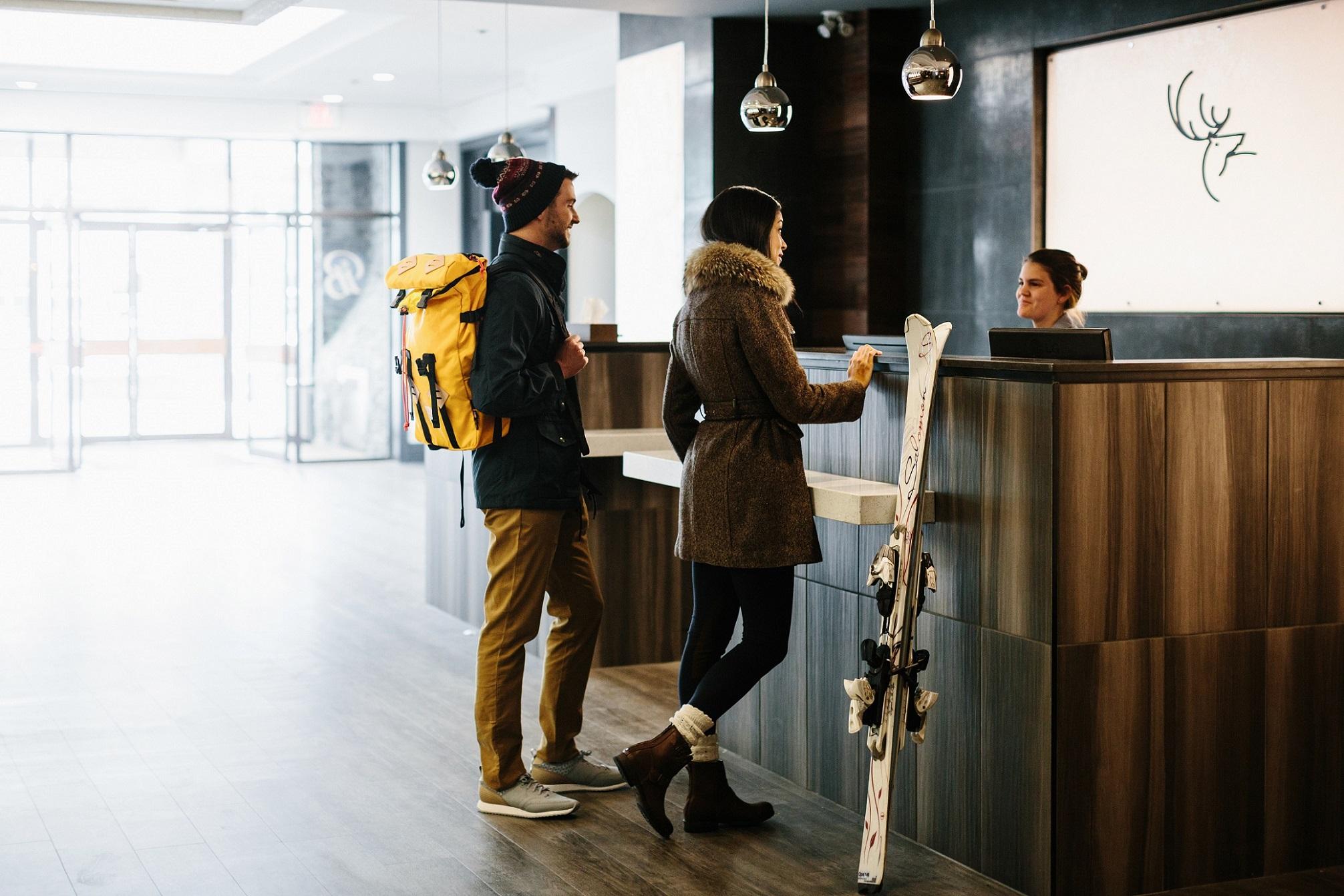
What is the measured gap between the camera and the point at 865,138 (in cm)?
727

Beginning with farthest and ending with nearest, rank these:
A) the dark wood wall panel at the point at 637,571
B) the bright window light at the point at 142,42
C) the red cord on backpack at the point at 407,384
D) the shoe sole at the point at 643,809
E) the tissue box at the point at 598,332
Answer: the bright window light at the point at 142,42 → the tissue box at the point at 598,332 → the dark wood wall panel at the point at 637,571 → the red cord on backpack at the point at 407,384 → the shoe sole at the point at 643,809

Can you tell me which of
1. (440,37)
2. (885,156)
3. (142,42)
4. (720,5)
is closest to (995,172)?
(885,156)

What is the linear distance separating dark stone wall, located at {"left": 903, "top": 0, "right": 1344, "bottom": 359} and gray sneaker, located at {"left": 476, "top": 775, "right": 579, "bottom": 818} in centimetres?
311

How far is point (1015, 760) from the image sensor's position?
11.0ft

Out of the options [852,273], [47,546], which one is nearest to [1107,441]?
[852,273]

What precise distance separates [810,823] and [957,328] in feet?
11.8

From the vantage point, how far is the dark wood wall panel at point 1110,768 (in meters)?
3.25

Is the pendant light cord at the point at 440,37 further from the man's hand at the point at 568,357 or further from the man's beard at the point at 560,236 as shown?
the man's hand at the point at 568,357

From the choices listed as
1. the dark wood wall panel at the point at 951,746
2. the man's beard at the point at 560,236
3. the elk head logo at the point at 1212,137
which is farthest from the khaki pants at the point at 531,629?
the elk head logo at the point at 1212,137

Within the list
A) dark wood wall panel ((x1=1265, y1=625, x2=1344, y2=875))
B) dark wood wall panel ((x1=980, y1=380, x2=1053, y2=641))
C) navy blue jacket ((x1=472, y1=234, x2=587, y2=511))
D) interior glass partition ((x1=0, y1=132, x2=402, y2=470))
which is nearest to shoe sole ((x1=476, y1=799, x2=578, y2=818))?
navy blue jacket ((x1=472, y1=234, x2=587, y2=511))

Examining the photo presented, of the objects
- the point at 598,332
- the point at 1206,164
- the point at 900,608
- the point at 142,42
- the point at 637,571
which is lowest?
the point at 637,571

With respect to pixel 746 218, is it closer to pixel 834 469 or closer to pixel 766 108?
pixel 834 469

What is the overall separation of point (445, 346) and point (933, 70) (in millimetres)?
1801

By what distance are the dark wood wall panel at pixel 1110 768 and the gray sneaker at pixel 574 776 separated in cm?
135
